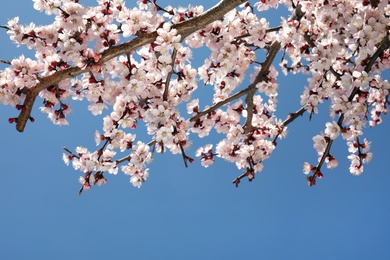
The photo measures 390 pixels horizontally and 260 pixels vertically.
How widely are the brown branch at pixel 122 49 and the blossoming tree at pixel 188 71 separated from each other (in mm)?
13

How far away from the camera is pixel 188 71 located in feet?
23.3

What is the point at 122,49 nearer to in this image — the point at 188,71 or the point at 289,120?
the point at 188,71

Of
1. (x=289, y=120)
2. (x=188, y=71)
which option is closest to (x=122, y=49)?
(x=188, y=71)

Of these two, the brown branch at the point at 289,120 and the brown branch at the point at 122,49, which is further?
the brown branch at the point at 289,120

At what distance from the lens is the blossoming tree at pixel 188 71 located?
6316 millimetres

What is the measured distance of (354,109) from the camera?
6.77 metres

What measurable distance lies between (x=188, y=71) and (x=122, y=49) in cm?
124

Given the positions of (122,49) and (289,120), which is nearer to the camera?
(122,49)

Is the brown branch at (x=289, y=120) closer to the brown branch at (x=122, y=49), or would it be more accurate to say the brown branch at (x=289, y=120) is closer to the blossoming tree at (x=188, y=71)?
the blossoming tree at (x=188, y=71)

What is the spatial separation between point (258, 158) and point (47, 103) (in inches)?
138

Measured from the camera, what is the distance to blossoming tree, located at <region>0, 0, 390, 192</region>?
6.32m

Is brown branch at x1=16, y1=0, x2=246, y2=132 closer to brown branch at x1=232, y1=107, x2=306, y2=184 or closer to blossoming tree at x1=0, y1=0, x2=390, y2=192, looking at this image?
blossoming tree at x1=0, y1=0, x2=390, y2=192

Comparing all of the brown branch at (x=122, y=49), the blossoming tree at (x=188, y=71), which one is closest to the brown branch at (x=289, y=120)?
the blossoming tree at (x=188, y=71)

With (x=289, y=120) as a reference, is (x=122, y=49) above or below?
below
